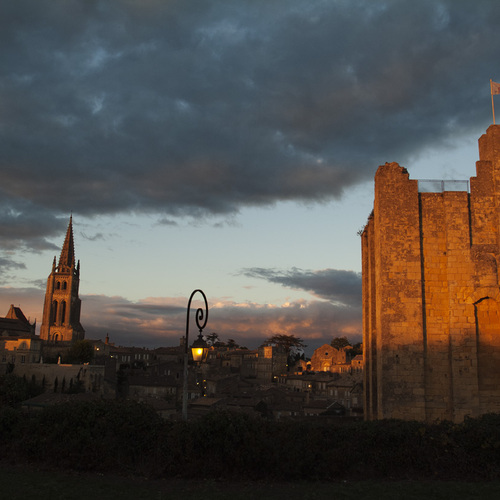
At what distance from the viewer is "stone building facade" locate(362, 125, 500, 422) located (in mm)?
19719

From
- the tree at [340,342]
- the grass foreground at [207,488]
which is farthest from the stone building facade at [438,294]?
the tree at [340,342]

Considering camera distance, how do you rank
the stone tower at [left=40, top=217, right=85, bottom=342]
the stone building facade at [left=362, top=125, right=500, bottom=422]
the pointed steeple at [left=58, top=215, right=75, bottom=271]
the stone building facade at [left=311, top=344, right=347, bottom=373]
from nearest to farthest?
the stone building facade at [left=362, top=125, right=500, bottom=422]
the stone building facade at [left=311, top=344, right=347, bottom=373]
the stone tower at [left=40, top=217, right=85, bottom=342]
the pointed steeple at [left=58, top=215, right=75, bottom=271]

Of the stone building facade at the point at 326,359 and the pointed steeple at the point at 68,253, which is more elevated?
the pointed steeple at the point at 68,253

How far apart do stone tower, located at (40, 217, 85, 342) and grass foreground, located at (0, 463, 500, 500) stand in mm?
144796

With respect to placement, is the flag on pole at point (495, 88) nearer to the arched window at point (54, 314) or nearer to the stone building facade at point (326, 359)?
the stone building facade at point (326, 359)

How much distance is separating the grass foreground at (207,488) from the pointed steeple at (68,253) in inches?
6497

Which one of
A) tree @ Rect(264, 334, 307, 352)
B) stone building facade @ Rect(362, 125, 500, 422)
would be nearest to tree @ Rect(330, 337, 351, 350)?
tree @ Rect(264, 334, 307, 352)

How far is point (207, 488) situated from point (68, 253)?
17150 centimetres

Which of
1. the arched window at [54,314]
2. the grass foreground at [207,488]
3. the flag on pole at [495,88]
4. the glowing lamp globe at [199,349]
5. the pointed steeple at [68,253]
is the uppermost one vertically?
the pointed steeple at [68,253]

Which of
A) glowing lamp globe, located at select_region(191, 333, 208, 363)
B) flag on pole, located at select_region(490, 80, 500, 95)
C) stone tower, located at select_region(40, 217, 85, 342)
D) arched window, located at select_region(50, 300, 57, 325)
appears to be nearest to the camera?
glowing lamp globe, located at select_region(191, 333, 208, 363)

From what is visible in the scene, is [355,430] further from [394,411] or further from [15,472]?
[15,472]

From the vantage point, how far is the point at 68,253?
17200 cm

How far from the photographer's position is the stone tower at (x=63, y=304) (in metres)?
152

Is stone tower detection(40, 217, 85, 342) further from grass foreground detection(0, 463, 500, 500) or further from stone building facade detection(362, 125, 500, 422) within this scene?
grass foreground detection(0, 463, 500, 500)
